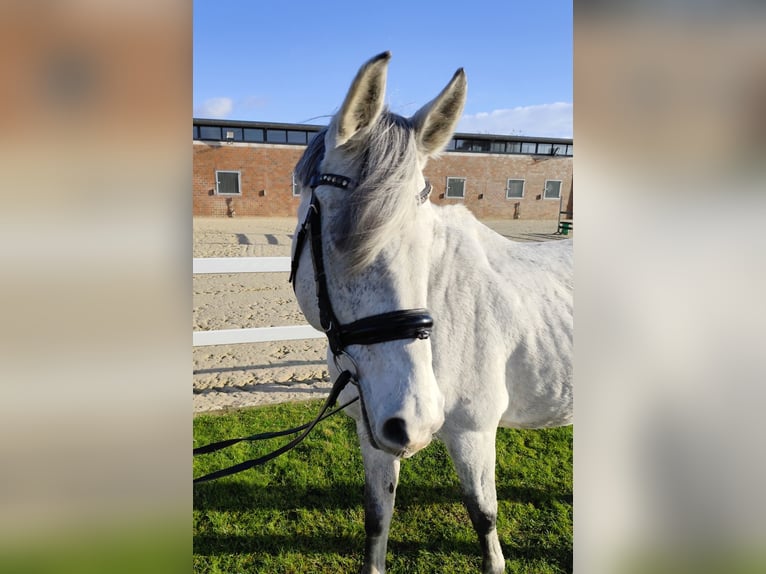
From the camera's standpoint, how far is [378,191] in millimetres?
1261

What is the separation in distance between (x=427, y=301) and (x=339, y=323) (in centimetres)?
56

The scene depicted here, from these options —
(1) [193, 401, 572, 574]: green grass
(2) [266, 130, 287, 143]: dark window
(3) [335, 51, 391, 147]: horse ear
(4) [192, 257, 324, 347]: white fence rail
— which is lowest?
(1) [193, 401, 572, 574]: green grass

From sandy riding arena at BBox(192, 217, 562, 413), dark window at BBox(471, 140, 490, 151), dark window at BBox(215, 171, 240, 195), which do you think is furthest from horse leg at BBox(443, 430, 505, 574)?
dark window at BBox(471, 140, 490, 151)

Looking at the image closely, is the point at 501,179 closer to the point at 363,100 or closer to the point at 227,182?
the point at 227,182

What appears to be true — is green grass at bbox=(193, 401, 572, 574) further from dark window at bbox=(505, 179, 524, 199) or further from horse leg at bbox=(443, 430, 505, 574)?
dark window at bbox=(505, 179, 524, 199)

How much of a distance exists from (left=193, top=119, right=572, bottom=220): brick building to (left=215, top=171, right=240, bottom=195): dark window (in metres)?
0.05

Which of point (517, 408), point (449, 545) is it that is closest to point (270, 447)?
point (449, 545)

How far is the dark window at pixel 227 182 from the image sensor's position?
69.6ft

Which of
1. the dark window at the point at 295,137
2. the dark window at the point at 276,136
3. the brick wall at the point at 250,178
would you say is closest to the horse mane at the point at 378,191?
the brick wall at the point at 250,178

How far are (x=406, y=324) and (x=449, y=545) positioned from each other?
2091mm

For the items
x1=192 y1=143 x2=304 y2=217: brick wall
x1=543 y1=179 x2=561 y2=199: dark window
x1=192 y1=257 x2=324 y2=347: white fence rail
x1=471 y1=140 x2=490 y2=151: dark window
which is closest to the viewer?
x1=192 y1=257 x2=324 y2=347: white fence rail

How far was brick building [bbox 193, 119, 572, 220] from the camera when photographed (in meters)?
20.7

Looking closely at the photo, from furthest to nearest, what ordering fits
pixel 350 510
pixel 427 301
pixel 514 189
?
pixel 514 189, pixel 350 510, pixel 427 301

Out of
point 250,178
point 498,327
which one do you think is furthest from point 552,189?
point 498,327
